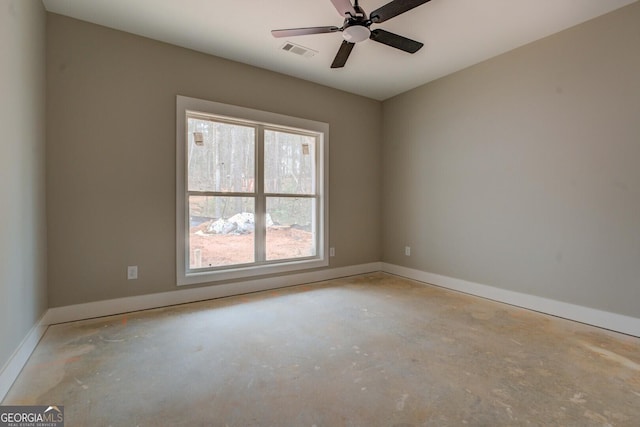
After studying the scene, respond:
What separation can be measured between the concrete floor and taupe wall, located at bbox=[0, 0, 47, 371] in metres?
0.37

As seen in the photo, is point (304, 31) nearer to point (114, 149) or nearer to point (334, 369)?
point (114, 149)

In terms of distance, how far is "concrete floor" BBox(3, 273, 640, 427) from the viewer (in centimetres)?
148

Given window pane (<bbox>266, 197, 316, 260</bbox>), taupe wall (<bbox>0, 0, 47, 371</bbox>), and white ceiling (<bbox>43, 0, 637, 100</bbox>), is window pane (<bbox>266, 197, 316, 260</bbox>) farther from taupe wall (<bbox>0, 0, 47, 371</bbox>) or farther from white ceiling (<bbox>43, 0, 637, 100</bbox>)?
taupe wall (<bbox>0, 0, 47, 371</bbox>)

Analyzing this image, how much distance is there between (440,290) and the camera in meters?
3.70

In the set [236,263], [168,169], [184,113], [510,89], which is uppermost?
[510,89]

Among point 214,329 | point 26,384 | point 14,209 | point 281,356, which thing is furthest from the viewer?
point 214,329

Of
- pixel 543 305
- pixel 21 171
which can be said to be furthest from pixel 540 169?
pixel 21 171

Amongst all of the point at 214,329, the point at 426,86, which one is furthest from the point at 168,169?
the point at 426,86

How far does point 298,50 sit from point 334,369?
3.11 meters

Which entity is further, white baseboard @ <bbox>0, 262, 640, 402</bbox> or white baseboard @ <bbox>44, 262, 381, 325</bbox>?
white baseboard @ <bbox>44, 262, 381, 325</bbox>

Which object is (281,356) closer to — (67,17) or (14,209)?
(14,209)

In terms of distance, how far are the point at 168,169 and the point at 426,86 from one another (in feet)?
11.6

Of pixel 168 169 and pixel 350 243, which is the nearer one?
pixel 168 169

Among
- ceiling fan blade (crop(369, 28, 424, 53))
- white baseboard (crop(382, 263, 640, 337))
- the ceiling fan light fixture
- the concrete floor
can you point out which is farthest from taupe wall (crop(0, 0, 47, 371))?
white baseboard (crop(382, 263, 640, 337))
